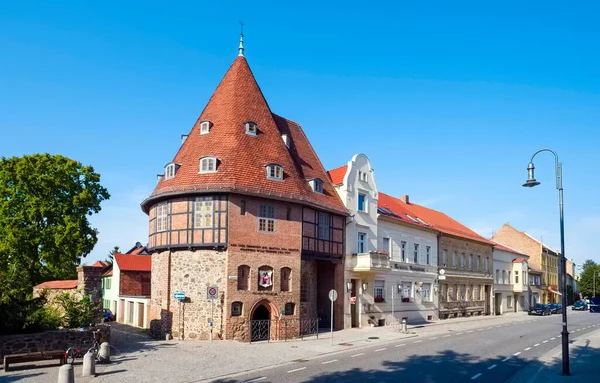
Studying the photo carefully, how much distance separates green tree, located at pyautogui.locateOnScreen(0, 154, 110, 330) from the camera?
3450 cm

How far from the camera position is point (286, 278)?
91.9 feet

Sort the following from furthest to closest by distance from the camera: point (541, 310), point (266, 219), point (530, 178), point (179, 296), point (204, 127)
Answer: point (541, 310)
point (204, 127)
point (266, 219)
point (179, 296)
point (530, 178)

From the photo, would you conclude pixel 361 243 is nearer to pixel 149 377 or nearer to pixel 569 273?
pixel 149 377

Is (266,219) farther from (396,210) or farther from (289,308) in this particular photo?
(396,210)

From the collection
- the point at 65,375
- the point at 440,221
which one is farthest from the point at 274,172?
the point at 440,221

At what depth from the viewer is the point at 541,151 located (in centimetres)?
1769

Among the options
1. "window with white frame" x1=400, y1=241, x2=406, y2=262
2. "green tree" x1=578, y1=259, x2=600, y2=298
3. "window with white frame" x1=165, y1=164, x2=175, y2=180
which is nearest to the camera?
"window with white frame" x1=165, y1=164, x2=175, y2=180

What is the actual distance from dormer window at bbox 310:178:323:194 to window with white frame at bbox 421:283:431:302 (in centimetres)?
1507

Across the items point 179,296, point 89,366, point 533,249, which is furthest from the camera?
point 533,249

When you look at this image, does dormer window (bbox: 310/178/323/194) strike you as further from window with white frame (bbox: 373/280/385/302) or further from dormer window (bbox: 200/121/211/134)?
window with white frame (bbox: 373/280/385/302)

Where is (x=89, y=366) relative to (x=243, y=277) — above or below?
below

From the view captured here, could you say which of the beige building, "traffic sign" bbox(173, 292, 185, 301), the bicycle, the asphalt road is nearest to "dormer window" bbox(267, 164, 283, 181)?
"traffic sign" bbox(173, 292, 185, 301)

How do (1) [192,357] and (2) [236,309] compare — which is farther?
Answer: (2) [236,309]

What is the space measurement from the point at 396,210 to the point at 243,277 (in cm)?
1939
